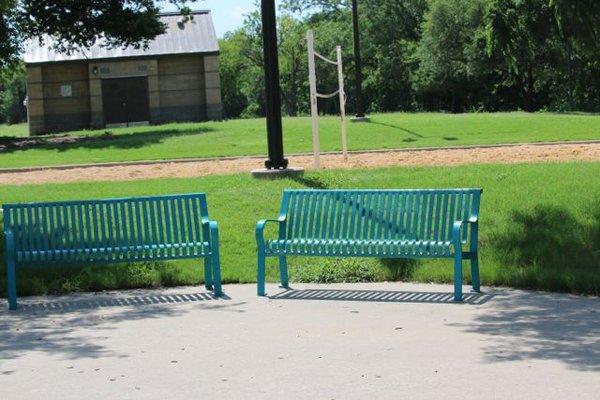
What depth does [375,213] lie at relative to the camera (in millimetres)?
10078

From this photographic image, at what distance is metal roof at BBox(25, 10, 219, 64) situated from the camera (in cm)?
4581

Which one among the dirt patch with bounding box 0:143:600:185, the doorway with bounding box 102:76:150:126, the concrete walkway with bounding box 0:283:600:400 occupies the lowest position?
the concrete walkway with bounding box 0:283:600:400

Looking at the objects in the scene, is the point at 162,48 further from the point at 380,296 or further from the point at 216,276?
the point at 380,296

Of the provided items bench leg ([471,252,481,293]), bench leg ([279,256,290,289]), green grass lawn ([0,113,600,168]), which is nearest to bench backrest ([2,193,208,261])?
bench leg ([279,256,290,289])

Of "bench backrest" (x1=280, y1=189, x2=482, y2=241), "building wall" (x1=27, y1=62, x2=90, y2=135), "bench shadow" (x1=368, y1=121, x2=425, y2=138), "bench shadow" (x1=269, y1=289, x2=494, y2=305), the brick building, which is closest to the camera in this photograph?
"bench shadow" (x1=269, y1=289, x2=494, y2=305)


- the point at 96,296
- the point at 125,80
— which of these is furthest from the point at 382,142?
the point at 125,80

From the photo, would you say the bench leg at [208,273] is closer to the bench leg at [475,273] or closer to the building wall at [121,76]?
the bench leg at [475,273]

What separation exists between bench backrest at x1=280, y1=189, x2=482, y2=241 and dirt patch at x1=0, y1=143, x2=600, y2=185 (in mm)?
7341

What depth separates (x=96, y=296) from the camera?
10.1 m

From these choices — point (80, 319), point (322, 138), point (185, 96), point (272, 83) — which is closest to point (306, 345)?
point (80, 319)

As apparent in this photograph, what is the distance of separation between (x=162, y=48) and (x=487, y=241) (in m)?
36.8

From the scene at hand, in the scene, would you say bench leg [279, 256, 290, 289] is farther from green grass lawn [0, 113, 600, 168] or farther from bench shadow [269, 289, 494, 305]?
green grass lawn [0, 113, 600, 168]

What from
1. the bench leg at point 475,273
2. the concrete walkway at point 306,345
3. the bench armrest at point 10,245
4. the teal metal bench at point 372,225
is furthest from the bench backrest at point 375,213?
the bench armrest at point 10,245

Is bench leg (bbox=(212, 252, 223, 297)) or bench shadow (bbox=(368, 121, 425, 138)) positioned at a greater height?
bench shadow (bbox=(368, 121, 425, 138))
